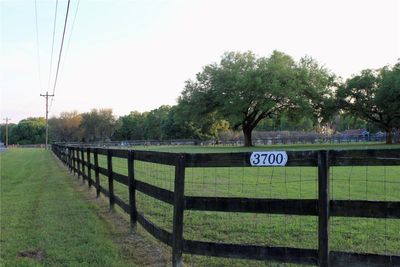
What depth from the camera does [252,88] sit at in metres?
60.3

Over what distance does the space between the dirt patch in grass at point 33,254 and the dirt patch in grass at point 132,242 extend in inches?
41.8

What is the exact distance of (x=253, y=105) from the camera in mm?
64750

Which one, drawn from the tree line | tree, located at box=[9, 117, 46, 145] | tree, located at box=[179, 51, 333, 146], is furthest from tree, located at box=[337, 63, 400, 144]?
tree, located at box=[9, 117, 46, 145]

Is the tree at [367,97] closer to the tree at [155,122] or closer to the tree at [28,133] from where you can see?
the tree at [155,122]

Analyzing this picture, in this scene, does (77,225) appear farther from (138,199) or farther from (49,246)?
(138,199)

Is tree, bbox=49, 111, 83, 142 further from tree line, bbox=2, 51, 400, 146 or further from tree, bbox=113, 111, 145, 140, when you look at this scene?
tree line, bbox=2, 51, 400, 146

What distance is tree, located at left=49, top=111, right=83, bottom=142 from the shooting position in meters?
130

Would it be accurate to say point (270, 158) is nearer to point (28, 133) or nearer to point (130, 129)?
point (130, 129)

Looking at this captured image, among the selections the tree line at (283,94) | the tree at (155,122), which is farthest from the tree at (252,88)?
the tree at (155,122)

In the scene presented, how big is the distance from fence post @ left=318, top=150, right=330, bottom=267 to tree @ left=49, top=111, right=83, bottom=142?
131171mm

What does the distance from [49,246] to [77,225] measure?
58.4 inches

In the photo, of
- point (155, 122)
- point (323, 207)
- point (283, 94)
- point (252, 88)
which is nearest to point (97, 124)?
point (155, 122)

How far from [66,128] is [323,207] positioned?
131889mm

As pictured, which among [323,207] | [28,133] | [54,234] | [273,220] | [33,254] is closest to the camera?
[323,207]
